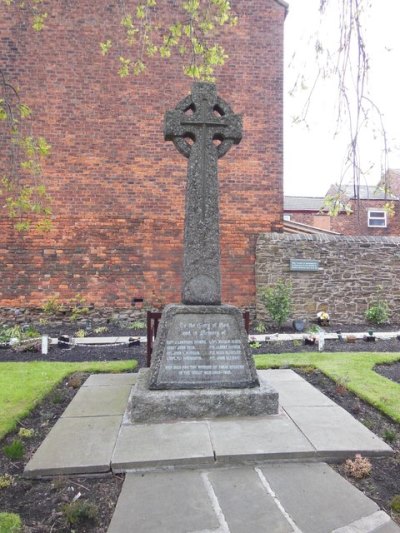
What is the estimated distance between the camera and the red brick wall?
9875 millimetres

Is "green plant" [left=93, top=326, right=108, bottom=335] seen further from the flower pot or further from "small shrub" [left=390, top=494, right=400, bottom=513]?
"small shrub" [left=390, top=494, right=400, bottom=513]

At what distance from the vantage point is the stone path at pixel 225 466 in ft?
7.72

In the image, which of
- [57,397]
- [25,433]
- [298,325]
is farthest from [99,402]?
[298,325]

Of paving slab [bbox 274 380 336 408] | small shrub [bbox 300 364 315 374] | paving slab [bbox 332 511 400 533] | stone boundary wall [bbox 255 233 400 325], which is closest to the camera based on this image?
paving slab [bbox 332 511 400 533]

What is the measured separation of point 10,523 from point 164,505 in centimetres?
90

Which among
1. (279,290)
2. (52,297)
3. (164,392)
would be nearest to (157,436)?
(164,392)

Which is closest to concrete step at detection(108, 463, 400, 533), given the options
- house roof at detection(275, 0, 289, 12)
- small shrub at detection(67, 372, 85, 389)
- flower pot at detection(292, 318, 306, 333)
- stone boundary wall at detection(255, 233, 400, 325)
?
small shrub at detection(67, 372, 85, 389)

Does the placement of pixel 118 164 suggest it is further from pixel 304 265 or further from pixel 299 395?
pixel 299 395

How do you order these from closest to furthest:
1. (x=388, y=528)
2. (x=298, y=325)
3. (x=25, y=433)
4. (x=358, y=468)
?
(x=388, y=528) < (x=358, y=468) < (x=25, y=433) < (x=298, y=325)

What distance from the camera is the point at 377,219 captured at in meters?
26.3

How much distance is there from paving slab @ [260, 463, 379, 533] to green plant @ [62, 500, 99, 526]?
1.17m

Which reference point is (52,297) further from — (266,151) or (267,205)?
(266,151)

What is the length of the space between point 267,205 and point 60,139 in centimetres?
545

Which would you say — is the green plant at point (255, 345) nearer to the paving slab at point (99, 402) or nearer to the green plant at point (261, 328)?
the green plant at point (261, 328)
